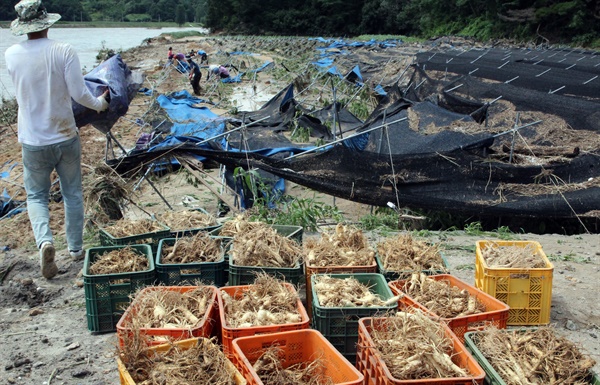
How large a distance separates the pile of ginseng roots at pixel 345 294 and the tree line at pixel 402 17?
107ft

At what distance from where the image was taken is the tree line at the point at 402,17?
113 feet

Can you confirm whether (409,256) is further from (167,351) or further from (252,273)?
(167,351)

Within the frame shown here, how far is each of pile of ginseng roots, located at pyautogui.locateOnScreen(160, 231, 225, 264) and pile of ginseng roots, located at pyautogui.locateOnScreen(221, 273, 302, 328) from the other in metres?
0.62

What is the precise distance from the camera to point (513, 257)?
14.1 ft

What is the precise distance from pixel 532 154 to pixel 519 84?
5766 mm

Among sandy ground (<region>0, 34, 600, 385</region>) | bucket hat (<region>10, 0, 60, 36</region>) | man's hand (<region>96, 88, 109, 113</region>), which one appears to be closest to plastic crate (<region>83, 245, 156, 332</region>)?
sandy ground (<region>0, 34, 600, 385</region>)

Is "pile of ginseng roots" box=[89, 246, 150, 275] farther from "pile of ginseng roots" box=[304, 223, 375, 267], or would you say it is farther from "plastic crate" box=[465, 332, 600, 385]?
"plastic crate" box=[465, 332, 600, 385]

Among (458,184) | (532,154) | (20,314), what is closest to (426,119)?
(532,154)

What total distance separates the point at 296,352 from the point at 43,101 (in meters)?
3.10

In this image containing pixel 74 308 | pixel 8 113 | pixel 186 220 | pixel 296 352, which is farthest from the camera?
pixel 8 113

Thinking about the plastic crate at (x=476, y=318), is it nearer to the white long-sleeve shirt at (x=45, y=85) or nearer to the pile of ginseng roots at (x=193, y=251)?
the pile of ginseng roots at (x=193, y=251)

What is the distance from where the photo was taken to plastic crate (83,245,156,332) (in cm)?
416

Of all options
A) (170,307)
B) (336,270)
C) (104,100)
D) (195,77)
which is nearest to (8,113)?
(195,77)

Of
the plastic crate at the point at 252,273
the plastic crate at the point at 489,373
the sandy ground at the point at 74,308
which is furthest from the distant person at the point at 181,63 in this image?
the plastic crate at the point at 489,373
